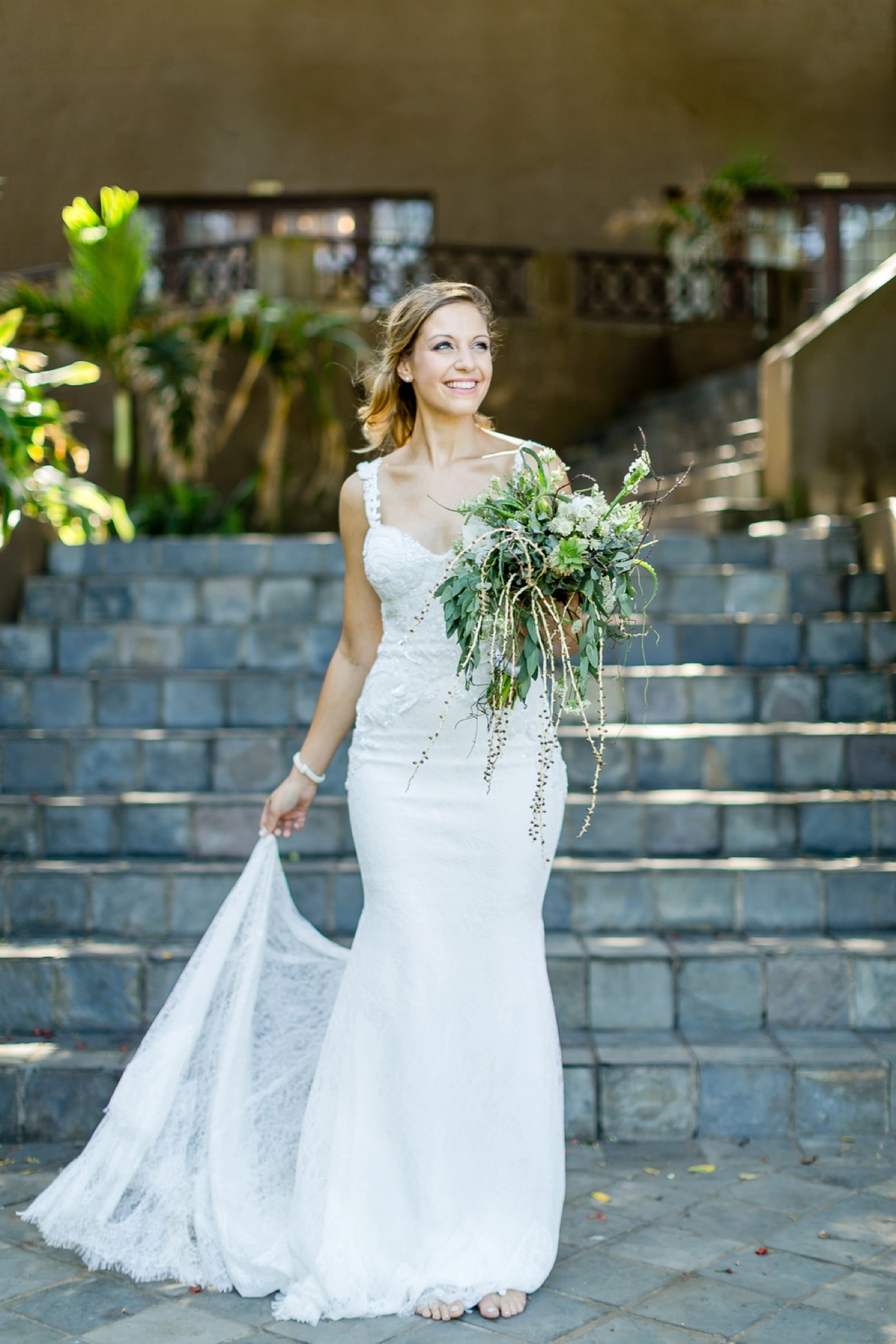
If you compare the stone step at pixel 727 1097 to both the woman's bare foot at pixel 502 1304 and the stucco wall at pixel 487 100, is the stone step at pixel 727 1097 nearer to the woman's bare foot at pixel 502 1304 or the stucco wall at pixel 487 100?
the woman's bare foot at pixel 502 1304

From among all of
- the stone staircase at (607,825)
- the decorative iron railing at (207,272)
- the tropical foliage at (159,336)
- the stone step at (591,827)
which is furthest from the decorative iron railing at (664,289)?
the stone step at (591,827)

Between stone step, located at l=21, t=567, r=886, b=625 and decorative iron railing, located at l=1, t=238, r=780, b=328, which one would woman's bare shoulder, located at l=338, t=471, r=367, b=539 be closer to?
stone step, located at l=21, t=567, r=886, b=625

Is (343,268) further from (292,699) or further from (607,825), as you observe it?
(607,825)

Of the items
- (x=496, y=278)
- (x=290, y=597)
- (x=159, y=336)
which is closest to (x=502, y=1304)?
(x=290, y=597)

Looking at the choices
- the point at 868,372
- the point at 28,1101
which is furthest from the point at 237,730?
the point at 868,372

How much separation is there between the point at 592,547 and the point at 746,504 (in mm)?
5275

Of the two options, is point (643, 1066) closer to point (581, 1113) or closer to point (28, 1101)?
point (581, 1113)

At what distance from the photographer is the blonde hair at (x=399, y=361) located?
2848 millimetres

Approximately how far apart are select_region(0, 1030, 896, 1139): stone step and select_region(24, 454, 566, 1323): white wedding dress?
602 millimetres

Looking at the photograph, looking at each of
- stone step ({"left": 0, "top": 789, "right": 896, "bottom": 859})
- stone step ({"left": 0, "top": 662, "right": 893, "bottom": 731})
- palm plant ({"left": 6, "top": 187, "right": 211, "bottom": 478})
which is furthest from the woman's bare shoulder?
palm plant ({"left": 6, "top": 187, "right": 211, "bottom": 478})

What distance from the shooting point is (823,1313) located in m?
2.60

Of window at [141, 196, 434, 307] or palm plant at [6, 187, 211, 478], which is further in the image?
window at [141, 196, 434, 307]

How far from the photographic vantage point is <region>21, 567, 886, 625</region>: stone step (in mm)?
5594

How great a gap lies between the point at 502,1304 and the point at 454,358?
1.93m
